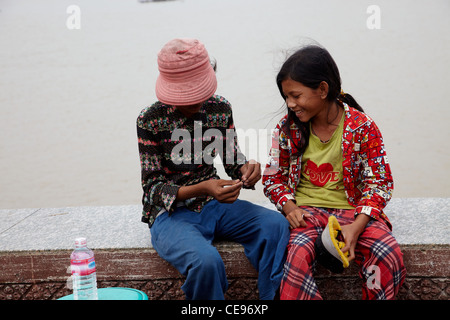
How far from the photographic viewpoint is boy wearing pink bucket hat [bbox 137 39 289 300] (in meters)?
2.09

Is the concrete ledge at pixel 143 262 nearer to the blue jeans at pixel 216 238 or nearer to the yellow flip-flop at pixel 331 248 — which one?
the blue jeans at pixel 216 238

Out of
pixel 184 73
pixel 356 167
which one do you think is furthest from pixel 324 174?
pixel 184 73

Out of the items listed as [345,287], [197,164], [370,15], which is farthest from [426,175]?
[197,164]

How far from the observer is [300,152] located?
2.42m

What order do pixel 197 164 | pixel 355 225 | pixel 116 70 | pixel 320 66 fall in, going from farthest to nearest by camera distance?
pixel 116 70
pixel 197 164
pixel 320 66
pixel 355 225

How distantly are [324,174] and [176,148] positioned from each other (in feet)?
2.61

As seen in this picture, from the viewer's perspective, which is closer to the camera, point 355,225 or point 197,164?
point 355,225

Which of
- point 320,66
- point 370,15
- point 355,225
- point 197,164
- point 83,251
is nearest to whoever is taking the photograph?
point 83,251

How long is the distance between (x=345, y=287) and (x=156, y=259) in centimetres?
102

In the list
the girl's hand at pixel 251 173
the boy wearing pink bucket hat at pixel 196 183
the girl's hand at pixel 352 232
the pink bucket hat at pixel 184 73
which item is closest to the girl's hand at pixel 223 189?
the boy wearing pink bucket hat at pixel 196 183

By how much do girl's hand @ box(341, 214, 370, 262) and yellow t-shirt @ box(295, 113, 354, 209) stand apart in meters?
0.22

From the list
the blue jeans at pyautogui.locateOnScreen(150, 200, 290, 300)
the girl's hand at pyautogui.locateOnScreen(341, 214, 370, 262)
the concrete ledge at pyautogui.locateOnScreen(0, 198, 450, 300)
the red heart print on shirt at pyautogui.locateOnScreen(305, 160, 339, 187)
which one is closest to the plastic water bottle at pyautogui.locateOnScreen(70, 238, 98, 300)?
the blue jeans at pyautogui.locateOnScreen(150, 200, 290, 300)
